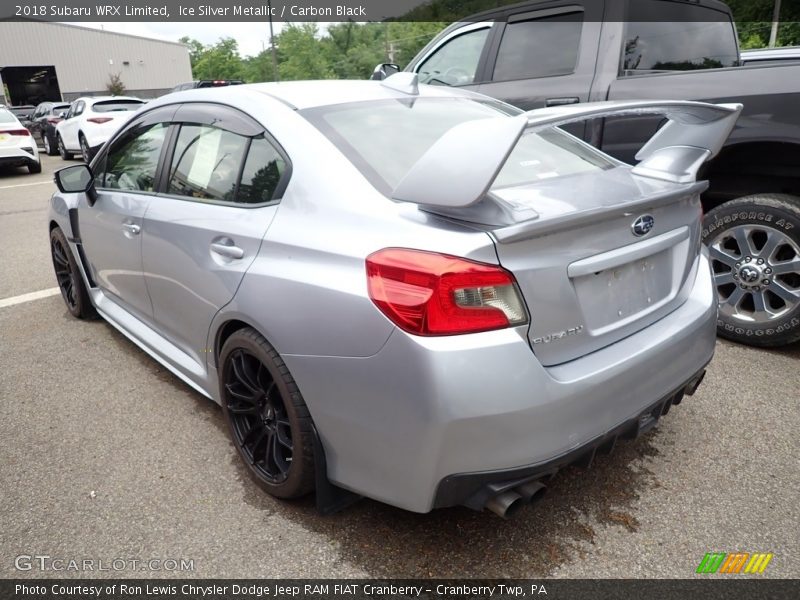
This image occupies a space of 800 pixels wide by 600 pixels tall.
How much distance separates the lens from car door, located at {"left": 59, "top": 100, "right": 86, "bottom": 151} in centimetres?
1497

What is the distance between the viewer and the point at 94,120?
1427 cm

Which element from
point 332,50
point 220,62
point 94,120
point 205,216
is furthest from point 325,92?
point 220,62

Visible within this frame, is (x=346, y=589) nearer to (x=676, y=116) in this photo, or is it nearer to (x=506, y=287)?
(x=506, y=287)

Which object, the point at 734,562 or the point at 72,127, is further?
the point at 72,127

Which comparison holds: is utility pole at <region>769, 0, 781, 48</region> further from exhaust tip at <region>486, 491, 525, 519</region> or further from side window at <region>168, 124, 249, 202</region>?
exhaust tip at <region>486, 491, 525, 519</region>

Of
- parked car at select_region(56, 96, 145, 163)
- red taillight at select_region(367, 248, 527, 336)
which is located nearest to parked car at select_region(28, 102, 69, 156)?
parked car at select_region(56, 96, 145, 163)

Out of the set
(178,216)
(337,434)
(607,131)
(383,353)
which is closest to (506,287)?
(383,353)

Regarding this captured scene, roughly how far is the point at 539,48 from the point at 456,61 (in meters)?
0.96

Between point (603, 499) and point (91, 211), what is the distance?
3.22 meters

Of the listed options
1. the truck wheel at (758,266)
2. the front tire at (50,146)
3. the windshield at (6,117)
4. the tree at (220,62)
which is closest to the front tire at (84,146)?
the windshield at (6,117)

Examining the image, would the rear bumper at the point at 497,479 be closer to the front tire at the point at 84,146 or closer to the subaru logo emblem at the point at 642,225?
the subaru logo emblem at the point at 642,225

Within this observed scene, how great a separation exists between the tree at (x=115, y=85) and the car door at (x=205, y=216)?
48981 millimetres

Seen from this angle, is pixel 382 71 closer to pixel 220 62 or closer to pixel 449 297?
pixel 449 297

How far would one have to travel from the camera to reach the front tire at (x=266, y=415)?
6.80 feet
